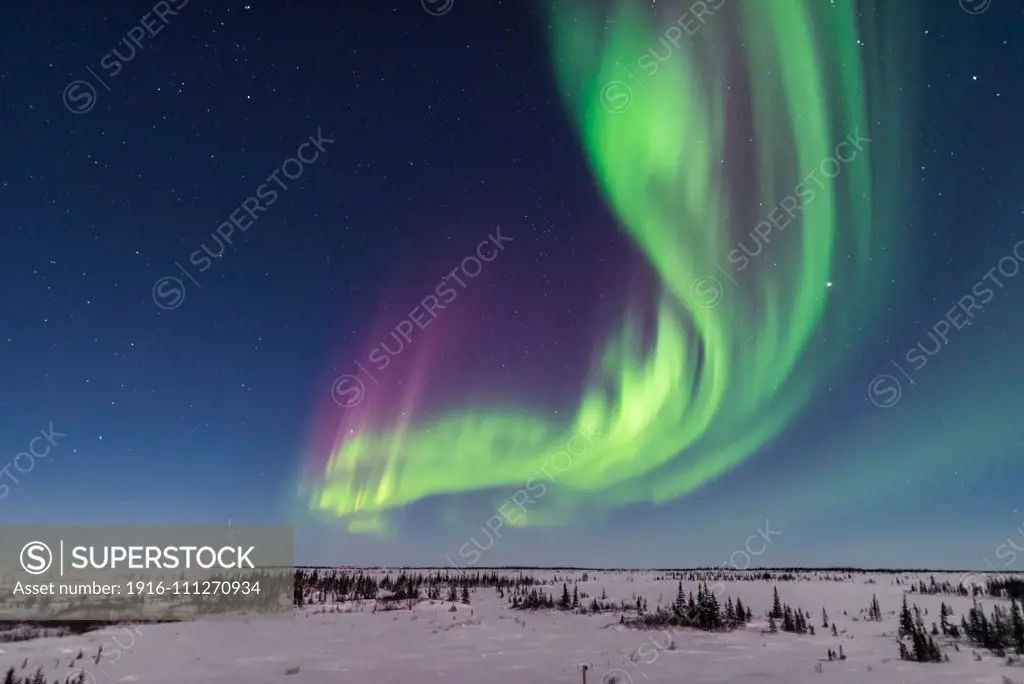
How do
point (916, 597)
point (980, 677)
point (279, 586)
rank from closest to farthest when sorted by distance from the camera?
1. point (980, 677)
2. point (916, 597)
3. point (279, 586)

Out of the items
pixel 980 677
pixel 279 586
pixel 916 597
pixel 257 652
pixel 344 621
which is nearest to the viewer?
pixel 980 677

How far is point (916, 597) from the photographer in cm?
5444

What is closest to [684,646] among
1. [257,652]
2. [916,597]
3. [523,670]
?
[523,670]

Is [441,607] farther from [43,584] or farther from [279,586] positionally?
[43,584]

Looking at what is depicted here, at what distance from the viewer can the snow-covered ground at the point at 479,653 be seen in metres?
24.9

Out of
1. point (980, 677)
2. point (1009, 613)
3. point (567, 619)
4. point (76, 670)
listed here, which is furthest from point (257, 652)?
point (1009, 613)

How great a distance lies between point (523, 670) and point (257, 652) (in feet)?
42.1

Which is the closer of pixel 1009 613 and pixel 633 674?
pixel 633 674

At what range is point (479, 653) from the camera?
29.3 meters

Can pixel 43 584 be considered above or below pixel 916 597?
above

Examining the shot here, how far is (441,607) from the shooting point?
46219mm

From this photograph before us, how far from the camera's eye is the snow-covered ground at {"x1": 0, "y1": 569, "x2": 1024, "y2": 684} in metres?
24.9

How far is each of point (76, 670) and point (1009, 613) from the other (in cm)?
5070

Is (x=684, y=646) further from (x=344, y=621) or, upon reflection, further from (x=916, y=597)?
(x=916, y=597)
